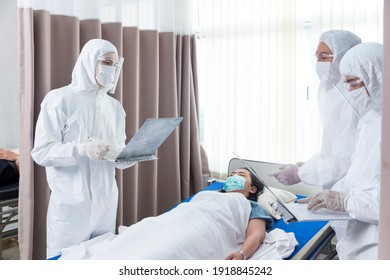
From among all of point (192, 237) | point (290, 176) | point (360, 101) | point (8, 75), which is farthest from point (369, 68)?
point (8, 75)

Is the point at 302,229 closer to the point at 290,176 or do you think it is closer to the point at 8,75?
the point at 290,176

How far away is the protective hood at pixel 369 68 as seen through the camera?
0.78m

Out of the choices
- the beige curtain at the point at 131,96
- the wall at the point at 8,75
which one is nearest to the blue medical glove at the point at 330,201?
the beige curtain at the point at 131,96

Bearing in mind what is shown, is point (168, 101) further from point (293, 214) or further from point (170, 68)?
point (293, 214)

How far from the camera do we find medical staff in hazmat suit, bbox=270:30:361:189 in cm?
91

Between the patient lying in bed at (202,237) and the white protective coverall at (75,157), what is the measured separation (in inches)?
5.3

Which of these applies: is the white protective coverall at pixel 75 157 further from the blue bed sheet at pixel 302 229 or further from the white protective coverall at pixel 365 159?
the white protective coverall at pixel 365 159

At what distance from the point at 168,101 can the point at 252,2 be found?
2.58ft

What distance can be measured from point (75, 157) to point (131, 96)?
2.29ft

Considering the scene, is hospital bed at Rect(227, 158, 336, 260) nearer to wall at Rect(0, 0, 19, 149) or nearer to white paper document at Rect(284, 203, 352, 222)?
white paper document at Rect(284, 203, 352, 222)

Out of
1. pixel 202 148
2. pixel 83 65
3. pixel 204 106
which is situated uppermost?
pixel 83 65

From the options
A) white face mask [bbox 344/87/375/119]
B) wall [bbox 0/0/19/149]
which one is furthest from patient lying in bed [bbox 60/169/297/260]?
wall [bbox 0/0/19/149]

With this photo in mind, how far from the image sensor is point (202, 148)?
228 cm
